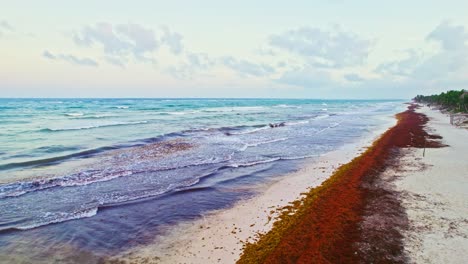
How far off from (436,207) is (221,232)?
729 centimetres

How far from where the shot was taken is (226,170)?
15.5 m

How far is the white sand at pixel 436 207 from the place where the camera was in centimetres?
704

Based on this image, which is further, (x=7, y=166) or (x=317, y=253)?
(x=7, y=166)

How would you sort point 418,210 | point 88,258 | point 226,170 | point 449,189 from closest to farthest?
point 88,258, point 418,210, point 449,189, point 226,170

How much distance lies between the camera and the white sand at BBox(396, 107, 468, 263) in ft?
23.1

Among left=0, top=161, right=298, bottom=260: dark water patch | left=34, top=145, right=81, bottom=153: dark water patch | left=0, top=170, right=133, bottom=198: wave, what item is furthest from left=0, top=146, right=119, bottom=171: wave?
left=0, top=161, right=298, bottom=260: dark water patch

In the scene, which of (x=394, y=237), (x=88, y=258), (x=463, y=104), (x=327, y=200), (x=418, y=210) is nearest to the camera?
(x=88, y=258)

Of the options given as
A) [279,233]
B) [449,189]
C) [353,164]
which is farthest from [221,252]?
[353,164]

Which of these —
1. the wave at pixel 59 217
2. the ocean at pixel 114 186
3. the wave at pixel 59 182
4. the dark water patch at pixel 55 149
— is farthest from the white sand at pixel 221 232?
the dark water patch at pixel 55 149

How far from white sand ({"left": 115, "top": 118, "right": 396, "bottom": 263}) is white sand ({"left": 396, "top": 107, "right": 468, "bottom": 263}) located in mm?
3702

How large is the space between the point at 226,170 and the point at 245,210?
5.67 metres

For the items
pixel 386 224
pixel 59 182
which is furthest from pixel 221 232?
pixel 59 182

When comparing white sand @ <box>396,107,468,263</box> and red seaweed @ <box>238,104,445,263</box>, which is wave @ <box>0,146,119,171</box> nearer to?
red seaweed @ <box>238,104,445,263</box>

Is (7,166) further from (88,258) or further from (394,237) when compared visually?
(394,237)
